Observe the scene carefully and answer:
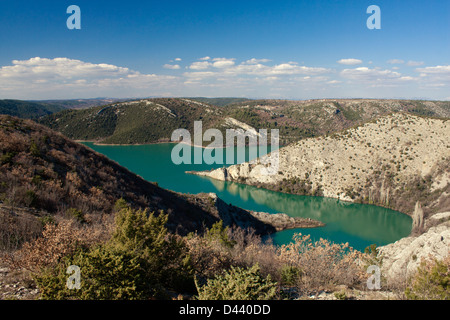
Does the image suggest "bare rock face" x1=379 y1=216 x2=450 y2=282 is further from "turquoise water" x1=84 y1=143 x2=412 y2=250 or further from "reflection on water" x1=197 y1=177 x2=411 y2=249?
"reflection on water" x1=197 y1=177 x2=411 y2=249

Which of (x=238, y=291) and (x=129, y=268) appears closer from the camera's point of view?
(x=238, y=291)

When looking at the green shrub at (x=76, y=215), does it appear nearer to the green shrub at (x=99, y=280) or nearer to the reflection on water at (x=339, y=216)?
the green shrub at (x=99, y=280)

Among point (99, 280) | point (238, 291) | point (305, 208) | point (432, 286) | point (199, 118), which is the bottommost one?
point (305, 208)

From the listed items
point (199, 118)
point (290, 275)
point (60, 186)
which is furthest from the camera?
point (199, 118)

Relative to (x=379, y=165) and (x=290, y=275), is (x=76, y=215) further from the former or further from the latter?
(x=379, y=165)

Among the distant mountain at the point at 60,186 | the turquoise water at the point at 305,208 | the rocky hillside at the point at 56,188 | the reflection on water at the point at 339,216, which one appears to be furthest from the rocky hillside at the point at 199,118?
the rocky hillside at the point at 56,188

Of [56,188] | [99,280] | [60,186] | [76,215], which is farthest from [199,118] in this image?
[99,280]

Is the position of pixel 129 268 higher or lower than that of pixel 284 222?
higher
